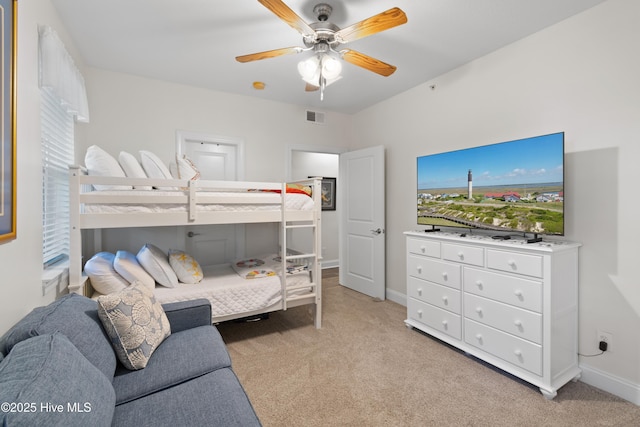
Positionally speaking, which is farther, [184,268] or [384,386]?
[184,268]

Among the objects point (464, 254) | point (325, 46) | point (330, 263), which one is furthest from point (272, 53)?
point (330, 263)

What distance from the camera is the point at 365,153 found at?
3834mm

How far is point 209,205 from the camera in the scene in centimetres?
237

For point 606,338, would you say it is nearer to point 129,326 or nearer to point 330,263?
point 129,326

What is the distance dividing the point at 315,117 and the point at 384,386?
333 centimetres

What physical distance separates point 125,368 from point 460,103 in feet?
10.8

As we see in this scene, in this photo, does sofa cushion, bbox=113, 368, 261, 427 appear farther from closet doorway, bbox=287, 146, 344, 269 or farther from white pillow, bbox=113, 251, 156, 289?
closet doorway, bbox=287, 146, 344, 269

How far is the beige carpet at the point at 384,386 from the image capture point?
5.53 ft

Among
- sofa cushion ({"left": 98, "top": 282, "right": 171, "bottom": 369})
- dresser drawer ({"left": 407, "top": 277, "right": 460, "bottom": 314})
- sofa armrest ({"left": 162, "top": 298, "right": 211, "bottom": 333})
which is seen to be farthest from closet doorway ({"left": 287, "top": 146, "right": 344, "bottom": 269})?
sofa cushion ({"left": 98, "top": 282, "right": 171, "bottom": 369})

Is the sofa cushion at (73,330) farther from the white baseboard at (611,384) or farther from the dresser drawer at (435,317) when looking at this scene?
the white baseboard at (611,384)

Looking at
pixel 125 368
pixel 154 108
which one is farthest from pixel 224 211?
pixel 154 108

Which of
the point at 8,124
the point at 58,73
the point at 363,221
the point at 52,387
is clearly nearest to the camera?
the point at 52,387

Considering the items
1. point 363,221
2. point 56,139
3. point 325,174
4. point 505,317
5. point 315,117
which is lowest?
point 505,317

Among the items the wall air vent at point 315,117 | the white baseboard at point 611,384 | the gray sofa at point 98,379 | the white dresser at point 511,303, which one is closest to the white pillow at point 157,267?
the gray sofa at point 98,379
